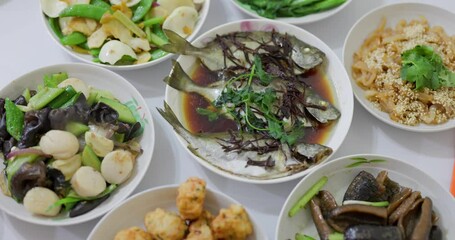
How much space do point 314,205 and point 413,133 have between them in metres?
0.62

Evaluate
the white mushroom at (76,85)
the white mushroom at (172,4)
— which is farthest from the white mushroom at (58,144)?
the white mushroom at (172,4)

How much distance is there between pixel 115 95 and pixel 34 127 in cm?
36

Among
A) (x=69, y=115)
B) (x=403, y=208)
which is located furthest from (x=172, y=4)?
(x=403, y=208)

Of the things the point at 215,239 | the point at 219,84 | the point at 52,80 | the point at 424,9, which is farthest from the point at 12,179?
the point at 424,9

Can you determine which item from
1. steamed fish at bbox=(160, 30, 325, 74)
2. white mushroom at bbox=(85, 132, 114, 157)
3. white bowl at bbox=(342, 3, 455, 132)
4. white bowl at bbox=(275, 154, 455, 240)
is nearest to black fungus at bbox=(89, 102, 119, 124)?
white mushroom at bbox=(85, 132, 114, 157)

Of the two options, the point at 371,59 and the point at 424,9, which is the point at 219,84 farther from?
the point at 424,9

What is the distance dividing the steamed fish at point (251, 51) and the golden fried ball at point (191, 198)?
2.18ft

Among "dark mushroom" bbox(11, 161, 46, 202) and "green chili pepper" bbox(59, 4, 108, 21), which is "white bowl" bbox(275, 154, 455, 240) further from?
"green chili pepper" bbox(59, 4, 108, 21)

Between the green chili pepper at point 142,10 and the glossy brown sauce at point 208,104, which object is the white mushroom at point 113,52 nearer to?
the green chili pepper at point 142,10

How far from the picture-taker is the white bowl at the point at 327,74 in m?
1.88

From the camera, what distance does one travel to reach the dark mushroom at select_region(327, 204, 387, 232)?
1719 mm

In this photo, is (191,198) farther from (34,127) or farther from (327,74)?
(327,74)

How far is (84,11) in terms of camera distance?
7.13 ft

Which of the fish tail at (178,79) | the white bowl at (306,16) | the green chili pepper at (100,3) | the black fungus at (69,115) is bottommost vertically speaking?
the black fungus at (69,115)
